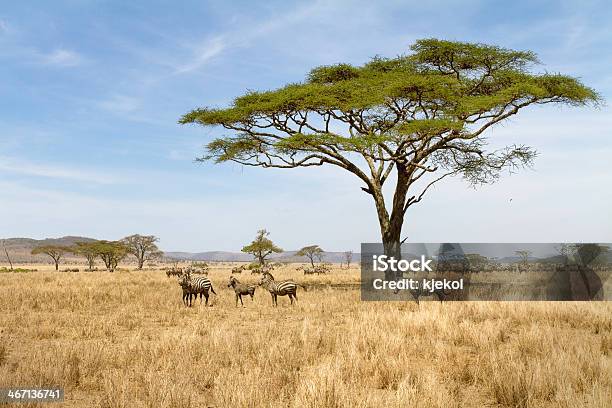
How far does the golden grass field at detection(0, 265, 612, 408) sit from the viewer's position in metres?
6.10

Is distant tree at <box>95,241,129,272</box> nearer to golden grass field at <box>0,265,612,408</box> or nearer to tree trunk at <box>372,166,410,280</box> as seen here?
tree trunk at <box>372,166,410,280</box>

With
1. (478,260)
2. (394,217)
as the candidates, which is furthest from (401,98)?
(478,260)

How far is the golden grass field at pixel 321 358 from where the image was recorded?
6.10 m

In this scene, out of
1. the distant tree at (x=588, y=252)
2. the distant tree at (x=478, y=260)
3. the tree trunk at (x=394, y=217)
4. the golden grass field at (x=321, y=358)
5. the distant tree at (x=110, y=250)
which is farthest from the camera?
the distant tree at (x=110, y=250)

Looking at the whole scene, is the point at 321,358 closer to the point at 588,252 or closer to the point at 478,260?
the point at 588,252

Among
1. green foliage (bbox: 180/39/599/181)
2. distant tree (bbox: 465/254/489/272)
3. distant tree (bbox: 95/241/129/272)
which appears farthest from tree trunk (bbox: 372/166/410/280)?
distant tree (bbox: 95/241/129/272)

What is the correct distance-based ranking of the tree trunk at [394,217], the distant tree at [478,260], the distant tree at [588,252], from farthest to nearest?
the distant tree at [478,260] < the tree trunk at [394,217] < the distant tree at [588,252]

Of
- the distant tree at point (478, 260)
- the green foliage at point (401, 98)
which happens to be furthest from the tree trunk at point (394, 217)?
the distant tree at point (478, 260)

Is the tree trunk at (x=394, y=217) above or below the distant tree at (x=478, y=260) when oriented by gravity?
above

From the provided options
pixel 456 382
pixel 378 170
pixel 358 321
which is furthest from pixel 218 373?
pixel 378 170

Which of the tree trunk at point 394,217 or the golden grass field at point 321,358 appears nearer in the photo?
the golden grass field at point 321,358

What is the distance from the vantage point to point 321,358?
827 cm

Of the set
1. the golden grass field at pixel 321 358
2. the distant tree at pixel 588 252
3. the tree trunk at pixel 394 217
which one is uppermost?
the tree trunk at pixel 394 217

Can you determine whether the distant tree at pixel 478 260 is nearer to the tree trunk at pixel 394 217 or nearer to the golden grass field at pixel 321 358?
the tree trunk at pixel 394 217
